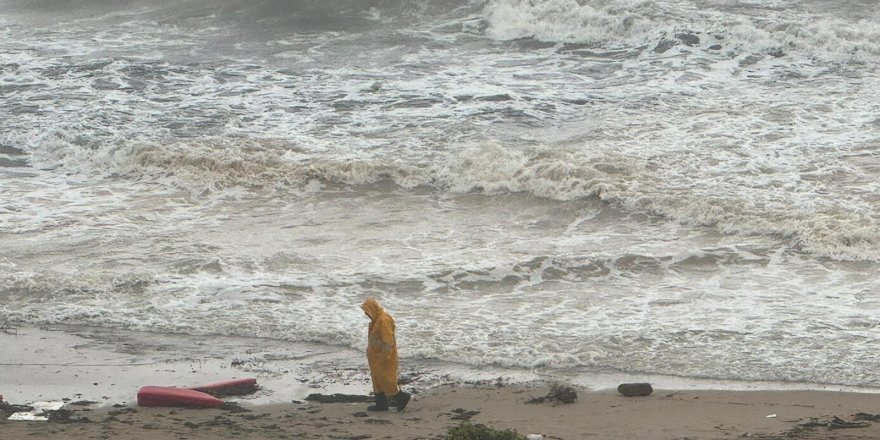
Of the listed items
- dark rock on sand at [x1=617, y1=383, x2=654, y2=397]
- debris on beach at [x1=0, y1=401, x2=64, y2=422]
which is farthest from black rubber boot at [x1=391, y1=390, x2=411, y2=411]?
debris on beach at [x1=0, y1=401, x2=64, y2=422]

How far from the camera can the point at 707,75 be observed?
18938mm

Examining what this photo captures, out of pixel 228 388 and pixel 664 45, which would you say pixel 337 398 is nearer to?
pixel 228 388

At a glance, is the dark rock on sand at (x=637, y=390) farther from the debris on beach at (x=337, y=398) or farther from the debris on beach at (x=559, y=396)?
the debris on beach at (x=337, y=398)

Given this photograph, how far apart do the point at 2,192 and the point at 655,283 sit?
8.50 meters

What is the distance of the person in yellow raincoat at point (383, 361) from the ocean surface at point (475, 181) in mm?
1289

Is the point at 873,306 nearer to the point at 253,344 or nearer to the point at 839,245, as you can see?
the point at 839,245

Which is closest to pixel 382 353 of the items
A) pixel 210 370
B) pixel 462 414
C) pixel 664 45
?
pixel 462 414

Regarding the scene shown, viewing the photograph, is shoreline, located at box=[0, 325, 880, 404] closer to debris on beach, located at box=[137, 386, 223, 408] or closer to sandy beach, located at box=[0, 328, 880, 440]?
sandy beach, located at box=[0, 328, 880, 440]

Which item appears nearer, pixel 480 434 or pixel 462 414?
pixel 480 434

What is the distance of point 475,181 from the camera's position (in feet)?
48.5

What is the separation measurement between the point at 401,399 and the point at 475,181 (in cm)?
712

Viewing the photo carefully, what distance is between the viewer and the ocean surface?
33.1 feet

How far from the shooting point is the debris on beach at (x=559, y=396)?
8.06m

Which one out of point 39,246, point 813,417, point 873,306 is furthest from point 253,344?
point 873,306
